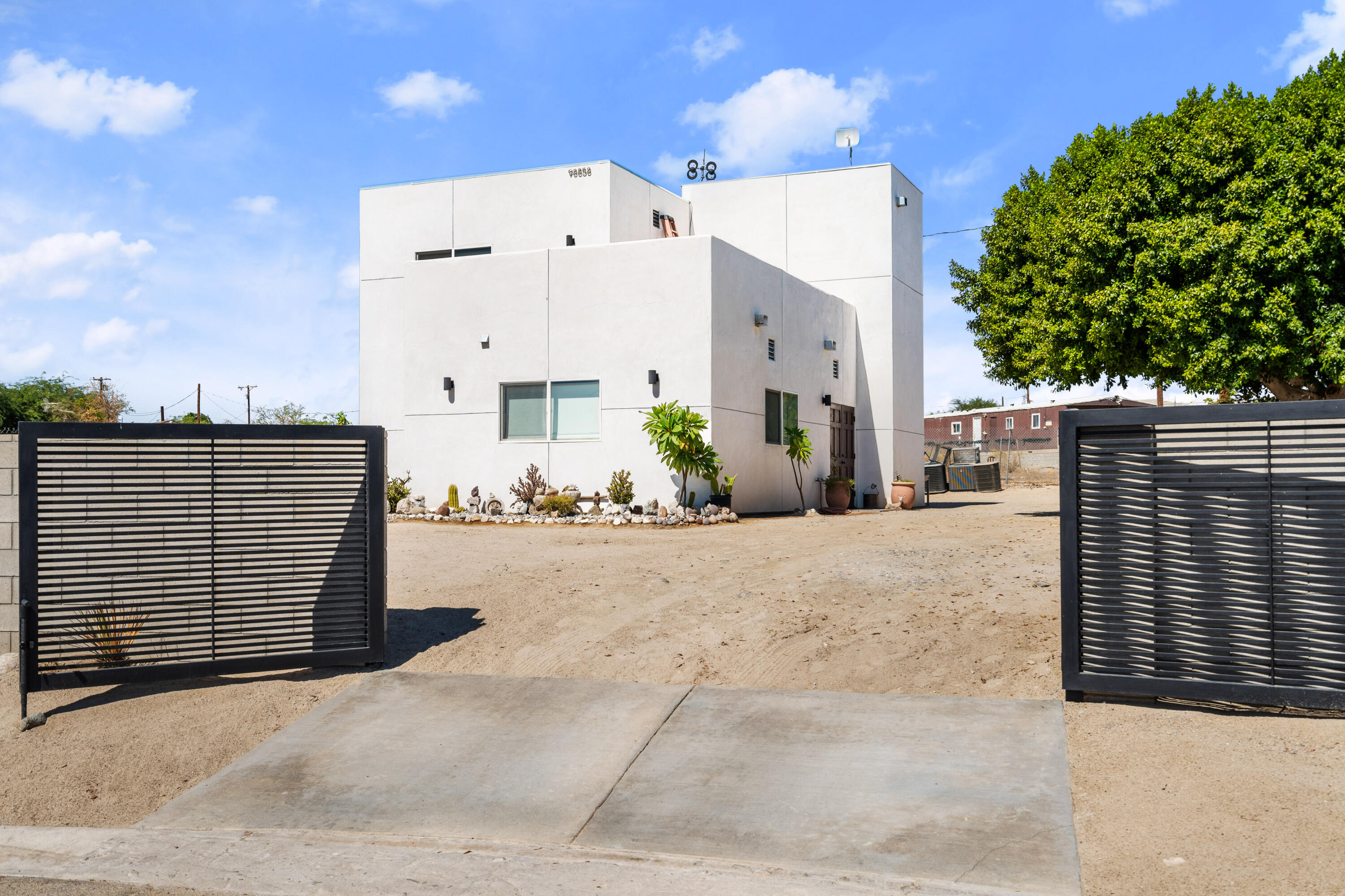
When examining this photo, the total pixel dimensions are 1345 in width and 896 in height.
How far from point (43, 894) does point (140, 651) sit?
267cm

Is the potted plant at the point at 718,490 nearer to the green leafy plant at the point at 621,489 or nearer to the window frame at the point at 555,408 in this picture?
the green leafy plant at the point at 621,489

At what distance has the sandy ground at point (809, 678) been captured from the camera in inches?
157

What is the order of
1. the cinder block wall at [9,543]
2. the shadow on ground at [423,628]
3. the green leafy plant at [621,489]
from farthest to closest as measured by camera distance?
the green leafy plant at [621,489] < the shadow on ground at [423,628] < the cinder block wall at [9,543]

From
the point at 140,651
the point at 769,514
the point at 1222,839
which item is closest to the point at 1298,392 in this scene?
the point at 769,514

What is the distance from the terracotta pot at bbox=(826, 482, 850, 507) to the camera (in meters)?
21.1

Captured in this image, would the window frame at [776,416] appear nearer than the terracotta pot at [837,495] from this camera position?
Yes

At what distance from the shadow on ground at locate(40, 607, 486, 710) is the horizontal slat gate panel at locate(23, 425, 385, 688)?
0.44ft

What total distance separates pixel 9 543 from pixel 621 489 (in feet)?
36.6

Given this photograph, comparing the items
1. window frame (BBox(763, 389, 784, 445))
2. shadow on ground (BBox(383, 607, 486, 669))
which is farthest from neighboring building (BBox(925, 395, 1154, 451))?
shadow on ground (BBox(383, 607, 486, 669))

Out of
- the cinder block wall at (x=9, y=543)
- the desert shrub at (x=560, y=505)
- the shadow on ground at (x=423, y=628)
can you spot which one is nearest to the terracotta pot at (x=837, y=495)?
the desert shrub at (x=560, y=505)

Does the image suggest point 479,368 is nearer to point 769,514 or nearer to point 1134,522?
point 769,514

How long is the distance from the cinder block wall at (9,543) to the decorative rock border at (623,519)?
10149 mm

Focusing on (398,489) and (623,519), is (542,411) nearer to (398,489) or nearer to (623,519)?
(623,519)

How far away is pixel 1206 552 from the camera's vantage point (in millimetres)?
5238
